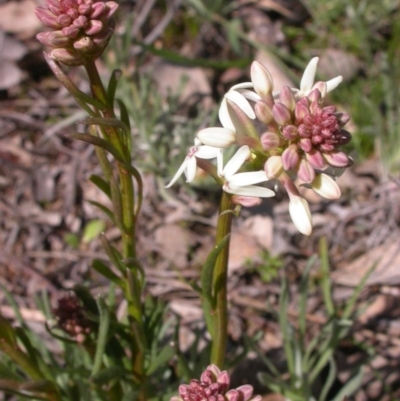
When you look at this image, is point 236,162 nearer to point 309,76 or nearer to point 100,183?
point 309,76

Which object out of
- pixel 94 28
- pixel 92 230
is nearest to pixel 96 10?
pixel 94 28

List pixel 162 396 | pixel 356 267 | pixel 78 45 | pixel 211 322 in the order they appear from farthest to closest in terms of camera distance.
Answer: pixel 356 267 < pixel 162 396 < pixel 211 322 < pixel 78 45

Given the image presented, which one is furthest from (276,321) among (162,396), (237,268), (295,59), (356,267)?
(295,59)

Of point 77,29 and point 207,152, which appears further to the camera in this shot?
point 207,152

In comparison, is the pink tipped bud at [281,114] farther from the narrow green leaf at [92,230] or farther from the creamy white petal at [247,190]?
the narrow green leaf at [92,230]

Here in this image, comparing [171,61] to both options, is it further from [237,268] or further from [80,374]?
[80,374]

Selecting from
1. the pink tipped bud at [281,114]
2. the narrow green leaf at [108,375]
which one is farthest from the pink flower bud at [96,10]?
the narrow green leaf at [108,375]

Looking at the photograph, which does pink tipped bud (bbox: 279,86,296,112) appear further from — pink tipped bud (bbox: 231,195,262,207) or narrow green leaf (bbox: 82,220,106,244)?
narrow green leaf (bbox: 82,220,106,244)
